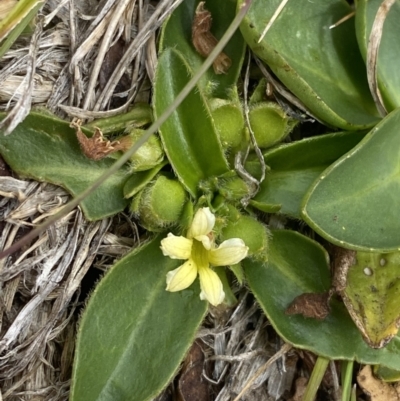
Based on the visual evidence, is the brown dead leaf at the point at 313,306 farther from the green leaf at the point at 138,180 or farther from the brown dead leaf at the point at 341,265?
the green leaf at the point at 138,180

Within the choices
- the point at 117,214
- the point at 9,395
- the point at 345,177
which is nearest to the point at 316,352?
the point at 345,177

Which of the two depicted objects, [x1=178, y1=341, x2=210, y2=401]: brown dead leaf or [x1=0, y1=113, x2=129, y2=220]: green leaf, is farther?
[x1=178, y1=341, x2=210, y2=401]: brown dead leaf

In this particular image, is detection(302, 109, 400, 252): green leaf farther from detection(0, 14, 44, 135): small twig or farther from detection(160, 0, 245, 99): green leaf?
detection(0, 14, 44, 135): small twig

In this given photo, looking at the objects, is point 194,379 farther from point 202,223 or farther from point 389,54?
point 389,54

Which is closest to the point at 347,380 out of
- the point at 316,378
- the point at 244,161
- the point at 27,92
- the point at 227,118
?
the point at 316,378

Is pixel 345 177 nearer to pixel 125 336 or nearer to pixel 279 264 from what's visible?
pixel 279 264

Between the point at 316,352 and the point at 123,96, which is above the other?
the point at 123,96

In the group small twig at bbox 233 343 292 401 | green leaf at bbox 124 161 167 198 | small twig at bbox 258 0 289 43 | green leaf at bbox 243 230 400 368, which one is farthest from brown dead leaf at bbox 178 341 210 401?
small twig at bbox 258 0 289 43
